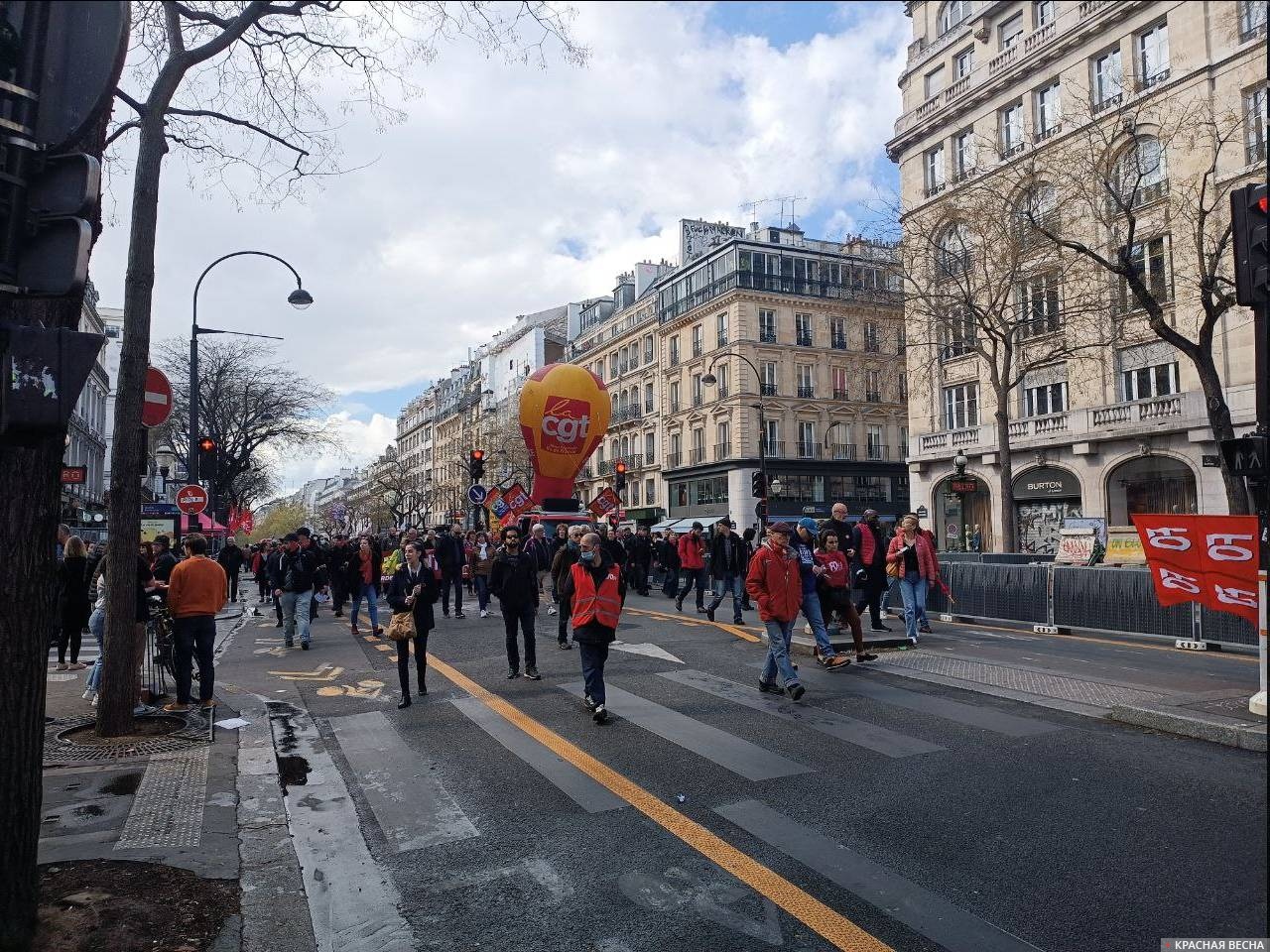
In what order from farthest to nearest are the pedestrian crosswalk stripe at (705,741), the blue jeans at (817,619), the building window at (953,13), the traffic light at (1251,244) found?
the building window at (953,13)
the blue jeans at (817,619)
the pedestrian crosswalk stripe at (705,741)
the traffic light at (1251,244)

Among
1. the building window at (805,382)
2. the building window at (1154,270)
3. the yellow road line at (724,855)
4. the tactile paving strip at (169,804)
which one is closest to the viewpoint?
the yellow road line at (724,855)

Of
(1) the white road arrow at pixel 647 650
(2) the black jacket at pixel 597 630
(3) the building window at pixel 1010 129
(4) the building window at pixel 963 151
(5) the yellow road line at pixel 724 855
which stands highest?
(4) the building window at pixel 963 151

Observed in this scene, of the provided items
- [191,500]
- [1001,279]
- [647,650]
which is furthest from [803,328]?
[647,650]

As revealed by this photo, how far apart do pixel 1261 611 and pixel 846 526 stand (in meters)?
5.14

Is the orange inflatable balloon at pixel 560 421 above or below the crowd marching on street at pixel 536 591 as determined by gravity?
above

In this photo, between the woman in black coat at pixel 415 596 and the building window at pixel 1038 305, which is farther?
the building window at pixel 1038 305

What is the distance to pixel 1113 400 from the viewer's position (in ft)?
96.3

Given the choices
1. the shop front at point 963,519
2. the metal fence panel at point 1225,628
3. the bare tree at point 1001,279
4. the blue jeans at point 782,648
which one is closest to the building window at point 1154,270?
the bare tree at point 1001,279

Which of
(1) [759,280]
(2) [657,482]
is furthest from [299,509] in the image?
(1) [759,280]

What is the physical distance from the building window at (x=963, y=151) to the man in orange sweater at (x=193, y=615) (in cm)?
2162

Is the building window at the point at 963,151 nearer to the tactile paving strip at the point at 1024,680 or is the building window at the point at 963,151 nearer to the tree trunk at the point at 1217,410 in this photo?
the tree trunk at the point at 1217,410

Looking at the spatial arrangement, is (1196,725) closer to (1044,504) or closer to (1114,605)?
(1114,605)

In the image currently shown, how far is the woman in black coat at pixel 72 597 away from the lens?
1152 centimetres

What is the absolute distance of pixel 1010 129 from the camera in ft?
66.5
